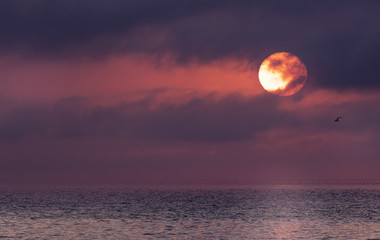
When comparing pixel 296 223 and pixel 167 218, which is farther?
pixel 167 218

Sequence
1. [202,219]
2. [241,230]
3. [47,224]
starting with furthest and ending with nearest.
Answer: [202,219]
[47,224]
[241,230]

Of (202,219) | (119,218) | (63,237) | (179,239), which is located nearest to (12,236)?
(63,237)

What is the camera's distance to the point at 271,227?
87.5 meters

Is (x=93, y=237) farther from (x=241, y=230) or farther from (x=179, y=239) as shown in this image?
(x=241, y=230)

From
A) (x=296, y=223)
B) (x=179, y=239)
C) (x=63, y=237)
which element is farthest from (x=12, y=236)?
(x=296, y=223)

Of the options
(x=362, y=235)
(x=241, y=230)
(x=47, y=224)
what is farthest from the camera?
(x=47, y=224)

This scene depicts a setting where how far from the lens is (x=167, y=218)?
10625 cm

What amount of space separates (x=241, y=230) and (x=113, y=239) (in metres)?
21.8

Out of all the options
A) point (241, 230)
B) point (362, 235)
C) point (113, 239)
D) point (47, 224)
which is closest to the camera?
point (113, 239)

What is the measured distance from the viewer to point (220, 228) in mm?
87625

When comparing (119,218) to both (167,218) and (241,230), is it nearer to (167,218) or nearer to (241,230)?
(167,218)

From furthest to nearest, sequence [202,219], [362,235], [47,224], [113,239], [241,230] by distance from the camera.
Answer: [202,219] → [47,224] → [241,230] → [362,235] → [113,239]

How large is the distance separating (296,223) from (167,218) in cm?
2570

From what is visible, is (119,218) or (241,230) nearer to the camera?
(241,230)
